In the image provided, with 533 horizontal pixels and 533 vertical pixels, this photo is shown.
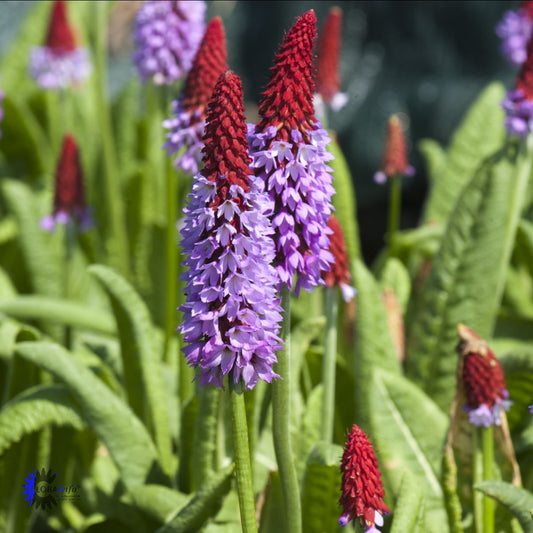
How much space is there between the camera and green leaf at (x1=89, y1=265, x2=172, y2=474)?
3.12m

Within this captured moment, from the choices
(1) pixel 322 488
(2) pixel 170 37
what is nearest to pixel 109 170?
(2) pixel 170 37

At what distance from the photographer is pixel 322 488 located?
2705 millimetres

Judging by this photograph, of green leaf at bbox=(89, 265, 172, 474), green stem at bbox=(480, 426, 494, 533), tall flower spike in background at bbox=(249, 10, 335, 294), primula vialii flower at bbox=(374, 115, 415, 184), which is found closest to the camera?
tall flower spike in background at bbox=(249, 10, 335, 294)

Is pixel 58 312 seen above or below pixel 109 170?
below

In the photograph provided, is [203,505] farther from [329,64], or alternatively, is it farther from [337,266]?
[329,64]

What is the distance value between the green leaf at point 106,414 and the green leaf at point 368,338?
2.66 ft

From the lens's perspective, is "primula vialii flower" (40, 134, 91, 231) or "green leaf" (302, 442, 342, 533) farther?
"primula vialii flower" (40, 134, 91, 231)

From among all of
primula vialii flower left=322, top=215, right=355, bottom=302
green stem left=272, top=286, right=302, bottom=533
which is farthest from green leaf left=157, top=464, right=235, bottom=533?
primula vialii flower left=322, top=215, right=355, bottom=302

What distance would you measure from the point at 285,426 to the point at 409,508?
19.7 inches

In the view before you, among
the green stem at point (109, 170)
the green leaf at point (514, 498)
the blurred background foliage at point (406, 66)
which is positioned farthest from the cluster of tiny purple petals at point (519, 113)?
the blurred background foliage at point (406, 66)

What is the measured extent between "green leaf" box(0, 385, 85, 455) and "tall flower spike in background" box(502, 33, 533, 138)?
6.68ft

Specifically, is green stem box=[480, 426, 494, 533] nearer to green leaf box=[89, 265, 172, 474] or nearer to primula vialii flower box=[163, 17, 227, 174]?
green leaf box=[89, 265, 172, 474]

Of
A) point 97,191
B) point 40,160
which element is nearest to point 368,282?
point 97,191

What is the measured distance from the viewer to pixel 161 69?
3771 millimetres
